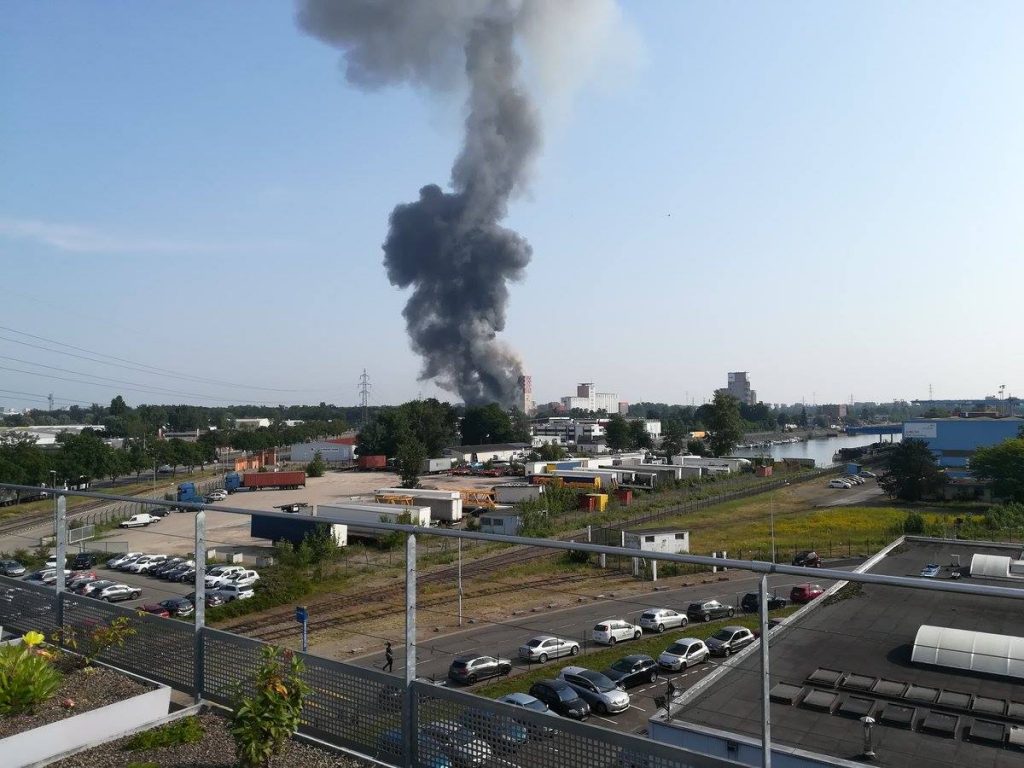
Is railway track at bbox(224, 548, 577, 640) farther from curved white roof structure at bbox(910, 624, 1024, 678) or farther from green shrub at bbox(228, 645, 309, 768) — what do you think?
curved white roof structure at bbox(910, 624, 1024, 678)

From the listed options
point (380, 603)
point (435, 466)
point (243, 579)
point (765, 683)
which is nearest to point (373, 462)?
point (435, 466)

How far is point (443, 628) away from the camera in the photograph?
3.05 meters

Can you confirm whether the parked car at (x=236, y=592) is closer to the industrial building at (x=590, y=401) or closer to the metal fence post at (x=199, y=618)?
the metal fence post at (x=199, y=618)

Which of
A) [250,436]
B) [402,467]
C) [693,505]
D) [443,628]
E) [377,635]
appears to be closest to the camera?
[443,628]

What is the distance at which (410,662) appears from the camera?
240 cm

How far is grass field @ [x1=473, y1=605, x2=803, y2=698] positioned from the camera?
2778mm

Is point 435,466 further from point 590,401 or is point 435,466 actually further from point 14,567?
point 590,401

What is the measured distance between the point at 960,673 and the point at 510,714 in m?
1.33

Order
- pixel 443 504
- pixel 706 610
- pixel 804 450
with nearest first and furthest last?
pixel 706 610 → pixel 443 504 → pixel 804 450

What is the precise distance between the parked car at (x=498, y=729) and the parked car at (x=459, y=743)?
0.03m

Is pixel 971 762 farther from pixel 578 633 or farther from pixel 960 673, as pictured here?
pixel 578 633

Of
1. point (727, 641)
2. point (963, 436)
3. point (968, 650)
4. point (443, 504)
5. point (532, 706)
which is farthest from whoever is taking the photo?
point (963, 436)

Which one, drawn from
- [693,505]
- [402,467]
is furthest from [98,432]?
[693,505]

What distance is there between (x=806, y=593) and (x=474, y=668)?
→ 1.43 meters
